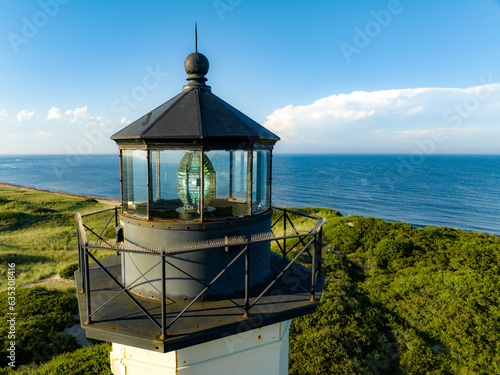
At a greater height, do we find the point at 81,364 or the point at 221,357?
the point at 221,357

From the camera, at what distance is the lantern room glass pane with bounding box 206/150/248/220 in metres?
5.31

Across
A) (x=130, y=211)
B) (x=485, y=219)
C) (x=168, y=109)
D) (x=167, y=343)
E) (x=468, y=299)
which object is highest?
(x=168, y=109)

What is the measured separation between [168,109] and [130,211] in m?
1.92

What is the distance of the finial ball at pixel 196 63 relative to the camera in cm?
564

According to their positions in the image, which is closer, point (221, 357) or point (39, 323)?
point (221, 357)

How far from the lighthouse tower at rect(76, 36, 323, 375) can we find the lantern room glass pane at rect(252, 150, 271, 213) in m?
0.04

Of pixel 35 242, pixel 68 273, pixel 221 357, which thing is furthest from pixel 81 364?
pixel 35 242

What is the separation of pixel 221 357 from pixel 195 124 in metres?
3.70

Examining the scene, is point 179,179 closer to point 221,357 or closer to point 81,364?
point 221,357

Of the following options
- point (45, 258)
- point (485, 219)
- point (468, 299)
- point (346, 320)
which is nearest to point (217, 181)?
point (346, 320)

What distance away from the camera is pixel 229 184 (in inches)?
239

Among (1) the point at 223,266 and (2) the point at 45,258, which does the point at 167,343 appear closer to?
(1) the point at 223,266

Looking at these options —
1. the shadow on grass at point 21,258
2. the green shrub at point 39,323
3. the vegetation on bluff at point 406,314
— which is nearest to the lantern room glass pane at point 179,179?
the vegetation on bluff at point 406,314

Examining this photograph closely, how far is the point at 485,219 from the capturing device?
57688 mm
